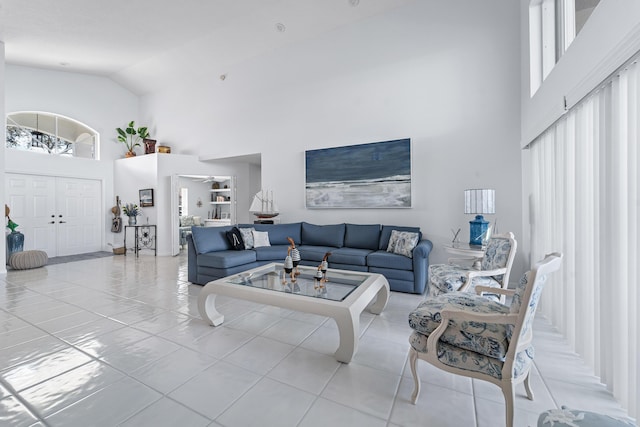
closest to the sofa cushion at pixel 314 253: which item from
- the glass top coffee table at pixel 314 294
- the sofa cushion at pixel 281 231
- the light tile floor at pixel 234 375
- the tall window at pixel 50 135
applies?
the sofa cushion at pixel 281 231

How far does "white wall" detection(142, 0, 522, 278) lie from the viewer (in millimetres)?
3787

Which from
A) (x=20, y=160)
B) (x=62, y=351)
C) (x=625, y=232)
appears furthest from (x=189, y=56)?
(x=625, y=232)

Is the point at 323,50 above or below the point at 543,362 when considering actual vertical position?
above

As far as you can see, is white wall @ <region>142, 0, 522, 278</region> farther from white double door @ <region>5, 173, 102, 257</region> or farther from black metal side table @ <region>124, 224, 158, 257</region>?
white double door @ <region>5, 173, 102, 257</region>

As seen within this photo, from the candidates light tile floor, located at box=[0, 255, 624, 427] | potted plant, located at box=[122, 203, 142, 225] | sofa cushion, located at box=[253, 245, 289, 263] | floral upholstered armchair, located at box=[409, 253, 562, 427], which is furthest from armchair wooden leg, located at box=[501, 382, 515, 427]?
potted plant, located at box=[122, 203, 142, 225]

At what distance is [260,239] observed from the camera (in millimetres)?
4668

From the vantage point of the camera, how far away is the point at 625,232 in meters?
1.55

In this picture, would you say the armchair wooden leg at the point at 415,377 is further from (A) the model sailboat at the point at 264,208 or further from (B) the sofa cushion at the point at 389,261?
(A) the model sailboat at the point at 264,208

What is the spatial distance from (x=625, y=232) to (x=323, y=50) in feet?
16.5

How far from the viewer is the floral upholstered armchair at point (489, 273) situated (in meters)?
2.42

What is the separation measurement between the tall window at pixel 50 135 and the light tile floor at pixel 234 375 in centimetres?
516

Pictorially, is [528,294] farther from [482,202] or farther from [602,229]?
[482,202]

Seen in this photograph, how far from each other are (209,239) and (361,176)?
2698 millimetres

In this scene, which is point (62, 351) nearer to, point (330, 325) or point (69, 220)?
point (330, 325)
